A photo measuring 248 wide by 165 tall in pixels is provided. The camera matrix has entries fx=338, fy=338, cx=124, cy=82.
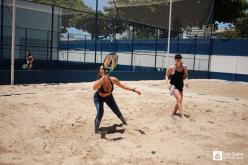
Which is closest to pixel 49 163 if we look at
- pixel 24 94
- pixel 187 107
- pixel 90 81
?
pixel 187 107

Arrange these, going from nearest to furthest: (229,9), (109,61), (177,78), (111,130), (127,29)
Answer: (109,61) < (111,130) < (177,78) < (127,29) < (229,9)

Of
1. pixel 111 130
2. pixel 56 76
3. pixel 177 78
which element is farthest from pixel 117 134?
pixel 56 76

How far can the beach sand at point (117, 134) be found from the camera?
5.75m

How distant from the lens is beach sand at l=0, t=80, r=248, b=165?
5.75 meters

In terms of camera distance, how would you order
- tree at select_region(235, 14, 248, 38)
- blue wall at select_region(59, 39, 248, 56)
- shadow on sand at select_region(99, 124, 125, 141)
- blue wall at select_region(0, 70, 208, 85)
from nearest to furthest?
Result: shadow on sand at select_region(99, 124, 125, 141), blue wall at select_region(0, 70, 208, 85), blue wall at select_region(59, 39, 248, 56), tree at select_region(235, 14, 248, 38)

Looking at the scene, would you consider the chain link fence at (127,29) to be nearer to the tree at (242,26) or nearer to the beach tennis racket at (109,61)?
the beach tennis racket at (109,61)

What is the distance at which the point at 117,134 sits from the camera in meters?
7.15

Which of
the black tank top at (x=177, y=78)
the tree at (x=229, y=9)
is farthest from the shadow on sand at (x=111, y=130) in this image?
the tree at (x=229, y=9)

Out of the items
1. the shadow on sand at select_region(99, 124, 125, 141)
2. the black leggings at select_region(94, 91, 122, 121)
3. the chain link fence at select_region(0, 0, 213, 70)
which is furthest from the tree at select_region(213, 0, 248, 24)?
the black leggings at select_region(94, 91, 122, 121)

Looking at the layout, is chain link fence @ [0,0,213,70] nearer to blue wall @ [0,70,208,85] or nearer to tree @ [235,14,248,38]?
blue wall @ [0,70,208,85]

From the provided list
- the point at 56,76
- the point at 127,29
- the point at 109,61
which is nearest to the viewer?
the point at 109,61

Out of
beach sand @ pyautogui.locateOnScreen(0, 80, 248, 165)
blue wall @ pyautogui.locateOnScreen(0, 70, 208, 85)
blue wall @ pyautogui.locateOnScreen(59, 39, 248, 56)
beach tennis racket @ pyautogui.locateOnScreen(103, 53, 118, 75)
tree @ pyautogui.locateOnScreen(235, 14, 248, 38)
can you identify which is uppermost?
tree @ pyautogui.locateOnScreen(235, 14, 248, 38)

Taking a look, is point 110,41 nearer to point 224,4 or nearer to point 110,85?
point 224,4

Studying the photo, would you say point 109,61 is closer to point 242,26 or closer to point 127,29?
point 127,29
